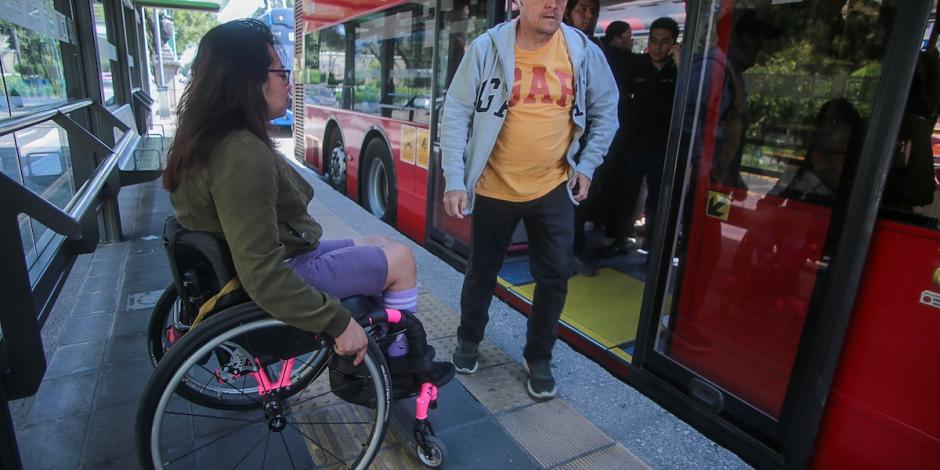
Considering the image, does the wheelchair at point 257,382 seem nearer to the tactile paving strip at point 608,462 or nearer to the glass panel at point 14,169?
the tactile paving strip at point 608,462

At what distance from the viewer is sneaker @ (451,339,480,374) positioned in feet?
8.29

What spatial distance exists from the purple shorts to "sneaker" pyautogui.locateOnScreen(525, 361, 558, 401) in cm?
93

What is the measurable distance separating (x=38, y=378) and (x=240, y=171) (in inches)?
33.8

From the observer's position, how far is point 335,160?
6801 millimetres

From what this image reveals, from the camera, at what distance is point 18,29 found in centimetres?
261

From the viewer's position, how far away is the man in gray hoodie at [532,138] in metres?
2.13

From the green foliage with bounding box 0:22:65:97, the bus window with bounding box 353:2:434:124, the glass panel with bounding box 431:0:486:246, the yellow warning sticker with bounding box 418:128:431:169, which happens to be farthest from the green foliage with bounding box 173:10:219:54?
the glass panel with bounding box 431:0:486:246

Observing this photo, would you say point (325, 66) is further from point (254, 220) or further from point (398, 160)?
point (254, 220)

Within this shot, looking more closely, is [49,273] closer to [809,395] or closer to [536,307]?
[536,307]

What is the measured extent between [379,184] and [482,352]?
3420mm

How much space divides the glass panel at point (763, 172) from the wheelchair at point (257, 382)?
1.14 metres

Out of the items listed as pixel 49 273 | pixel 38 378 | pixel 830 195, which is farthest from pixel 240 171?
pixel 830 195

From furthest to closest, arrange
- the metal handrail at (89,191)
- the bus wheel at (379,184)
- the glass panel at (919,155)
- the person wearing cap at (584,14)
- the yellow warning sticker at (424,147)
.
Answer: the bus wheel at (379,184), the yellow warning sticker at (424,147), the person wearing cap at (584,14), the metal handrail at (89,191), the glass panel at (919,155)

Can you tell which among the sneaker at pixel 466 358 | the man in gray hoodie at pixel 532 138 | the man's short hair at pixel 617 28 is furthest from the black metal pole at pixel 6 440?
the man's short hair at pixel 617 28
